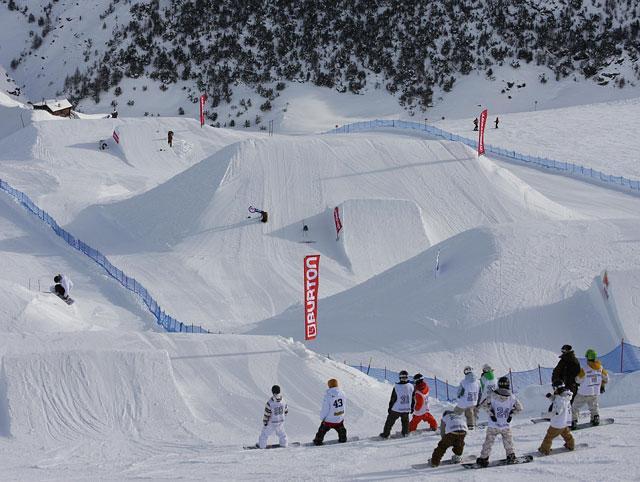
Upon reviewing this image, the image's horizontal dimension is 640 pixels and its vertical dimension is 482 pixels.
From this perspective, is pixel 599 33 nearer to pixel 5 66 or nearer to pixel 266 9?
pixel 266 9

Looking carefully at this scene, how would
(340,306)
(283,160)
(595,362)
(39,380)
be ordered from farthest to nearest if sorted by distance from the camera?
(283,160)
(340,306)
(39,380)
(595,362)

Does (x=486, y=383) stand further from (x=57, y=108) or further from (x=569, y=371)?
(x=57, y=108)

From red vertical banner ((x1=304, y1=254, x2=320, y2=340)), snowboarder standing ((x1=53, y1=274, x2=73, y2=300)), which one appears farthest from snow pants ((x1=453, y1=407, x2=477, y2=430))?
snowboarder standing ((x1=53, y1=274, x2=73, y2=300))

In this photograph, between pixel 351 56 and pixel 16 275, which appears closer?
pixel 16 275

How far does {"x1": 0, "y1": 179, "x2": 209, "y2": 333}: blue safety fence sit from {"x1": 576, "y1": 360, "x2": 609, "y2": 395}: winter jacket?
13468 millimetres

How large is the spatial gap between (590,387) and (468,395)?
1828 millimetres

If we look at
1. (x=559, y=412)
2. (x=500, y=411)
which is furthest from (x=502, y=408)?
(x=559, y=412)

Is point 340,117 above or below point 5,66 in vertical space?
below

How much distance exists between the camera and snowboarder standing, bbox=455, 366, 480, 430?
46.2 ft

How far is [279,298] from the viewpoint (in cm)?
Result: 3156

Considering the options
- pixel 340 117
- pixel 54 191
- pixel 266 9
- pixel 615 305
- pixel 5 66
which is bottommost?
pixel 615 305

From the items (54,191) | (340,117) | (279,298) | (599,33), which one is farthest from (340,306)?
(599,33)

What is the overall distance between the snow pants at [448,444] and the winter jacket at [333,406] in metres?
2.61

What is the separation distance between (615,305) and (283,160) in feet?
61.7
